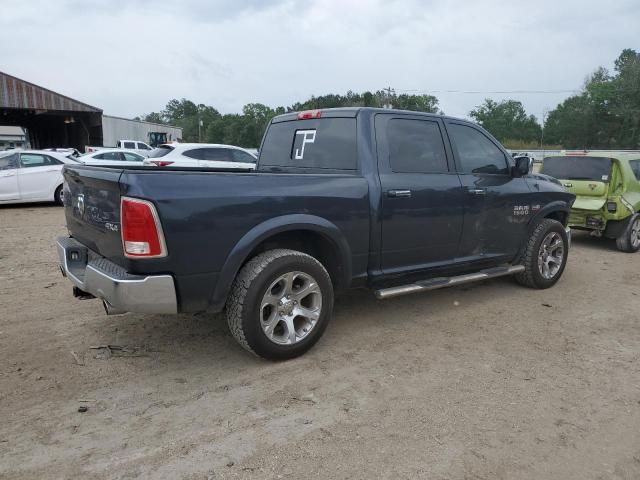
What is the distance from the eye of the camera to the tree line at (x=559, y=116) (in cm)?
6019

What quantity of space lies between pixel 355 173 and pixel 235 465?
2.41 metres

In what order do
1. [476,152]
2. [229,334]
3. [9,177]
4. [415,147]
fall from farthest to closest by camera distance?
[9,177]
[476,152]
[415,147]
[229,334]

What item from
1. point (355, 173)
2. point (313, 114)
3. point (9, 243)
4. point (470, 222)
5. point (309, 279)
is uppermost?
point (313, 114)

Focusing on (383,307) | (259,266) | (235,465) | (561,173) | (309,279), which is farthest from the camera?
(561,173)

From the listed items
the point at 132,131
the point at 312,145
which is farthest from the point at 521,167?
the point at 132,131

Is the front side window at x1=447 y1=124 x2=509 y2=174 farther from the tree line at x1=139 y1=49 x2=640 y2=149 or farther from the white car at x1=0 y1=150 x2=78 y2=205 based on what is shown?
the tree line at x1=139 y1=49 x2=640 y2=149

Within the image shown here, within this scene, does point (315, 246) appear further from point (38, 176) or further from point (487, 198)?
point (38, 176)

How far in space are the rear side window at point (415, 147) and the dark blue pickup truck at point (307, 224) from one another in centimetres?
Result: 1

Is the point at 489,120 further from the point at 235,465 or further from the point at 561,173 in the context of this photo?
the point at 235,465

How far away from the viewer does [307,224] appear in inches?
141

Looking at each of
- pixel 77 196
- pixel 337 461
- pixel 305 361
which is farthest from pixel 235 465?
pixel 77 196

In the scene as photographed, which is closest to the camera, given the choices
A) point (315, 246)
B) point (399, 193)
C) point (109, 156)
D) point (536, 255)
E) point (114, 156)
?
point (315, 246)

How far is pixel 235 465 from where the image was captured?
2.49 m

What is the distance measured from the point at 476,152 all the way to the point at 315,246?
208 centimetres
